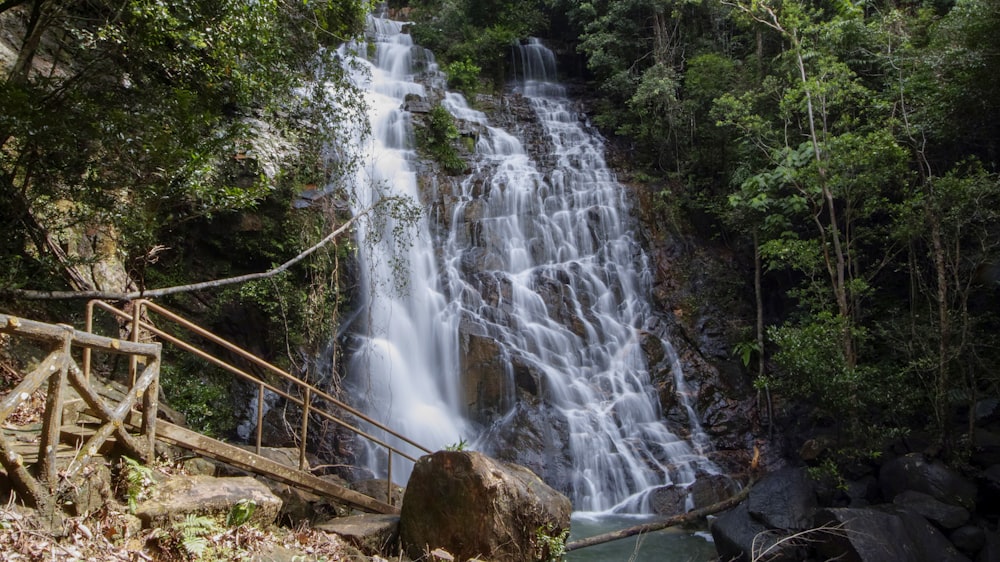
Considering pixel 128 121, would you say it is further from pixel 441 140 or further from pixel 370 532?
pixel 441 140

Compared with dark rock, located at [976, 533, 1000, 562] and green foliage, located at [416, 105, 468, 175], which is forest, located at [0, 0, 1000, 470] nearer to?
dark rock, located at [976, 533, 1000, 562]

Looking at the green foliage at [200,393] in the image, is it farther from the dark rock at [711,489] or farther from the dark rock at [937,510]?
the dark rock at [937,510]

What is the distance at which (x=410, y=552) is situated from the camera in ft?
20.7

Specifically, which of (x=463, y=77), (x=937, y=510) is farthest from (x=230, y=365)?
(x=463, y=77)

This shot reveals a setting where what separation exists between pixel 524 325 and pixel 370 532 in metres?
8.16

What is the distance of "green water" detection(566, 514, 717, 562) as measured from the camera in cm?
908

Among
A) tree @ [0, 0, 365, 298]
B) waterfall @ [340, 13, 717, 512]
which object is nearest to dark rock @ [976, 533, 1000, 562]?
waterfall @ [340, 13, 717, 512]

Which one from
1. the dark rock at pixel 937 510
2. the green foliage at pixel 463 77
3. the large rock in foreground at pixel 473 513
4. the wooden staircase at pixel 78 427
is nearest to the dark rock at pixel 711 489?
the dark rock at pixel 937 510

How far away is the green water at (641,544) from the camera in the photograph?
29.8 ft

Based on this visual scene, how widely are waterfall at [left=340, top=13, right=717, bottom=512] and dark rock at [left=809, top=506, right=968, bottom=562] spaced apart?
334 centimetres

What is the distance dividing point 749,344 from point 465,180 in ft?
27.7

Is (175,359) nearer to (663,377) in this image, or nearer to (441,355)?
(441,355)

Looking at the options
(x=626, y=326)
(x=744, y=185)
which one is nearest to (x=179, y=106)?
(x=626, y=326)

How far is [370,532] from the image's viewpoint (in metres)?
6.14
